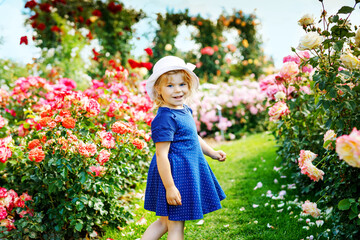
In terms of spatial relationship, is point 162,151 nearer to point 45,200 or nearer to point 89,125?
point 89,125

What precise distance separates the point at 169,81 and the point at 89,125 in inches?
32.0

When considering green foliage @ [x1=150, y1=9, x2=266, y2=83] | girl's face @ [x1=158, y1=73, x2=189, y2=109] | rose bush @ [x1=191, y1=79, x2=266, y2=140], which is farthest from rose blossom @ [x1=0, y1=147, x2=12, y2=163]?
green foliage @ [x1=150, y1=9, x2=266, y2=83]

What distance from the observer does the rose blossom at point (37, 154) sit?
74.0 inches

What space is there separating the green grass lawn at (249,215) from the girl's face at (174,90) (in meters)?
1.08

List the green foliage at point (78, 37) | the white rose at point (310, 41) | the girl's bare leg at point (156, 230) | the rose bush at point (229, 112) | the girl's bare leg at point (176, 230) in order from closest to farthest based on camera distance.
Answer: the white rose at point (310, 41) → the girl's bare leg at point (176, 230) → the girl's bare leg at point (156, 230) → the rose bush at point (229, 112) → the green foliage at point (78, 37)

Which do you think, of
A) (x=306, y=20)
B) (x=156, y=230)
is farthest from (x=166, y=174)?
(x=306, y=20)

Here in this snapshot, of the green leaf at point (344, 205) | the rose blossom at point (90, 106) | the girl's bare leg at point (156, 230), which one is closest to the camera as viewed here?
the green leaf at point (344, 205)

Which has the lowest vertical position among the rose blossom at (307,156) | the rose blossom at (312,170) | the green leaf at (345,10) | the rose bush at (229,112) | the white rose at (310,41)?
the rose blossom at (312,170)

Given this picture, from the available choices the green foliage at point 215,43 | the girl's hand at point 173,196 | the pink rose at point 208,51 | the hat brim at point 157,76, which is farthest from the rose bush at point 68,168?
the pink rose at point 208,51

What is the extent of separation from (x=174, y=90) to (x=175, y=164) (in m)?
0.38

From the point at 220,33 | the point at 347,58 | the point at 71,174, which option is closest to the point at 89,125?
the point at 71,174

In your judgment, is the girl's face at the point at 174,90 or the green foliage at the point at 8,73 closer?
the girl's face at the point at 174,90

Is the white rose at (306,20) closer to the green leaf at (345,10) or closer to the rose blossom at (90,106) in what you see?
the green leaf at (345,10)

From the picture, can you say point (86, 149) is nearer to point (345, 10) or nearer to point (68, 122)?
point (68, 122)
